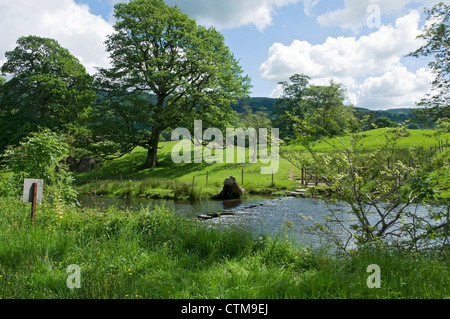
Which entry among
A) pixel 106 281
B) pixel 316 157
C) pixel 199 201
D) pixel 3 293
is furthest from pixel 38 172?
pixel 199 201

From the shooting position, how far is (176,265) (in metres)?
5.49

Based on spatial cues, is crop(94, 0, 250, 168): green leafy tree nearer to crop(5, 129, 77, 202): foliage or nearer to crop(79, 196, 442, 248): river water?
crop(79, 196, 442, 248): river water

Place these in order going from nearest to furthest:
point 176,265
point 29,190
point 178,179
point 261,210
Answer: point 176,265
point 29,190
point 261,210
point 178,179

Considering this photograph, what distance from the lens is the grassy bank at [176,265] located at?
13.5 ft

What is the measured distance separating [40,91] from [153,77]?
14581 millimetres

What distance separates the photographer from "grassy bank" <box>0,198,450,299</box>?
4117mm

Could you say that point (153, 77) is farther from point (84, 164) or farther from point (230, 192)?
point (84, 164)

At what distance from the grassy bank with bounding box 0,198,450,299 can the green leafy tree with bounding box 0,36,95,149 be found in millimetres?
30626

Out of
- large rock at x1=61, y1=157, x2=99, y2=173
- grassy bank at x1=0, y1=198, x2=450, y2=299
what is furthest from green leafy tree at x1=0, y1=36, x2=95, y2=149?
grassy bank at x1=0, y1=198, x2=450, y2=299

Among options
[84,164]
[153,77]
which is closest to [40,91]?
[84,164]

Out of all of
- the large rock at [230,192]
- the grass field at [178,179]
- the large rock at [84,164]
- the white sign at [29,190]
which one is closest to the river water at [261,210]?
the large rock at [230,192]

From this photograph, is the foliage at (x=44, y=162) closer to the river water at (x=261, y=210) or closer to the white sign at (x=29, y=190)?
the white sign at (x=29, y=190)

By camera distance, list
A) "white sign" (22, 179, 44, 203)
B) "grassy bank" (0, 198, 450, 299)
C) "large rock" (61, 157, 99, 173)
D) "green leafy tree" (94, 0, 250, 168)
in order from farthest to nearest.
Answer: "large rock" (61, 157, 99, 173)
"green leafy tree" (94, 0, 250, 168)
"white sign" (22, 179, 44, 203)
"grassy bank" (0, 198, 450, 299)

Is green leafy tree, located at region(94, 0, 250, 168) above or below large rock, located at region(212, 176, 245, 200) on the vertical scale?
above
